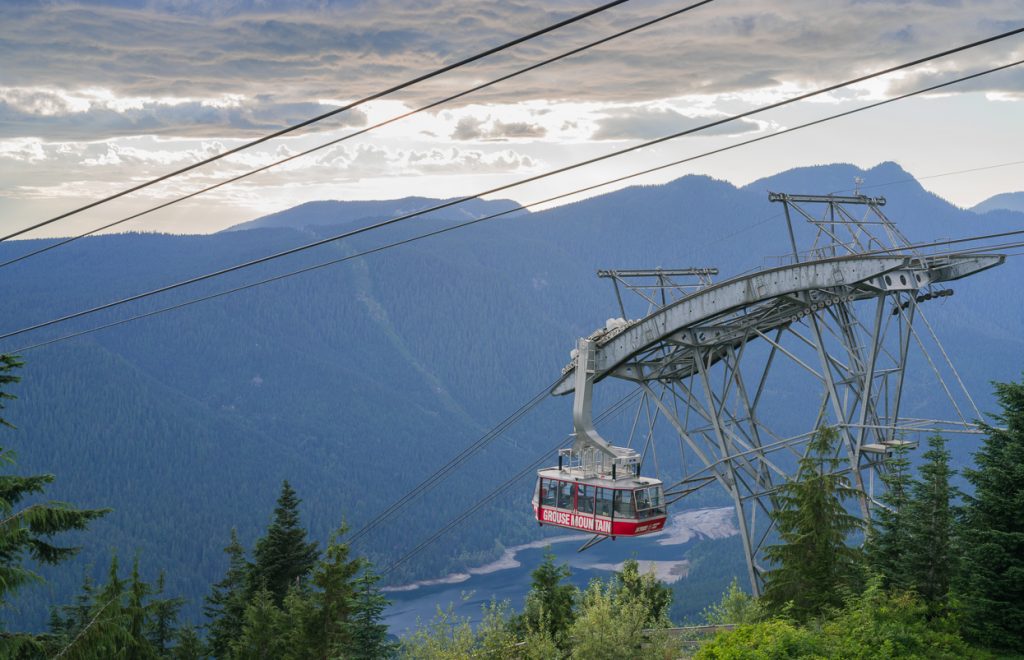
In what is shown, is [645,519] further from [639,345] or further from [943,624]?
[943,624]

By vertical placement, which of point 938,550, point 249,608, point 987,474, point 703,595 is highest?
point 987,474

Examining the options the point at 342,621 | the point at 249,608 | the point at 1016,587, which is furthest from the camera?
the point at 249,608

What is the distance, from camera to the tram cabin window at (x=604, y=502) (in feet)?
120

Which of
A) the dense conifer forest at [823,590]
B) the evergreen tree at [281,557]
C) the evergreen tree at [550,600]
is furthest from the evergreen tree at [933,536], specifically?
the evergreen tree at [281,557]

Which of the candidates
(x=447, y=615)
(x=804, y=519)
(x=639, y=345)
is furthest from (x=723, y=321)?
(x=447, y=615)

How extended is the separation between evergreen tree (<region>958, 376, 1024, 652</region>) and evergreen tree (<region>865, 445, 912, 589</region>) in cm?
192

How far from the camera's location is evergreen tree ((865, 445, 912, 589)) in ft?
86.7

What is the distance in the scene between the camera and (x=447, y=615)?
3328 centimetres

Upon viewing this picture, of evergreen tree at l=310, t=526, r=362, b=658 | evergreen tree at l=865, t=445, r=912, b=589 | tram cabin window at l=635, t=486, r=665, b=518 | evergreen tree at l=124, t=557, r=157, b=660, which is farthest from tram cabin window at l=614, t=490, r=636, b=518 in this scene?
evergreen tree at l=124, t=557, r=157, b=660

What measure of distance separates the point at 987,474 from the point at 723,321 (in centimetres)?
1692

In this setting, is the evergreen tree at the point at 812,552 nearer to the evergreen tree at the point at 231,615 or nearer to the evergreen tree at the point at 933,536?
the evergreen tree at the point at 933,536

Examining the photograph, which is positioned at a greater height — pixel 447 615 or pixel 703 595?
pixel 447 615

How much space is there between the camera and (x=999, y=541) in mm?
23562

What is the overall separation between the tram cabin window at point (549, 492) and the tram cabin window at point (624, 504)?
2920mm
